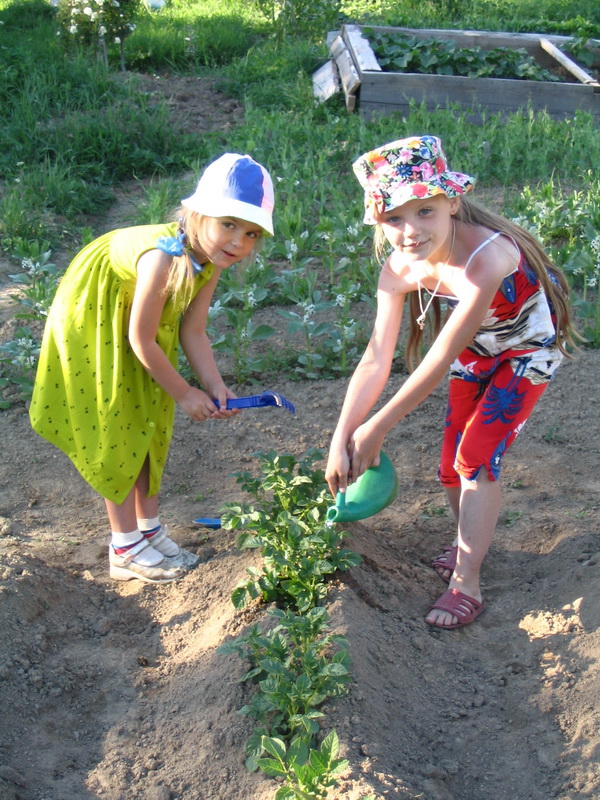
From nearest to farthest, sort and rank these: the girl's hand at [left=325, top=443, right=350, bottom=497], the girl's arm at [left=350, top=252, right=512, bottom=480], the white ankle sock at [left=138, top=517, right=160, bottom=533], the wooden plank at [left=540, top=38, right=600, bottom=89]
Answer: the girl's arm at [left=350, top=252, right=512, bottom=480], the girl's hand at [left=325, top=443, right=350, bottom=497], the white ankle sock at [left=138, top=517, right=160, bottom=533], the wooden plank at [left=540, top=38, right=600, bottom=89]

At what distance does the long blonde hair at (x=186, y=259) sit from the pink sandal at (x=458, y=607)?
1192 mm

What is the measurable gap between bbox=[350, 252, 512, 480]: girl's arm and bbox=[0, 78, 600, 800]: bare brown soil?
1.66ft

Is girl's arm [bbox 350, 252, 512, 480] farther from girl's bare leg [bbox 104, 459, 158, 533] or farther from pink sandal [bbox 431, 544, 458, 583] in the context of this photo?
girl's bare leg [bbox 104, 459, 158, 533]

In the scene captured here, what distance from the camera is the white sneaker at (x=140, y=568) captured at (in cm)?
286

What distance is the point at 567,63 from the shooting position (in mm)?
7559

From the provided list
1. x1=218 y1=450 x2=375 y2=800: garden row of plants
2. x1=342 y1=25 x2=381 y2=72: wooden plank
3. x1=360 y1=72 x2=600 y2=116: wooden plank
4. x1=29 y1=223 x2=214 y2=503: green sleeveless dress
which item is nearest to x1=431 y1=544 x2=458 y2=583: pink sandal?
x1=218 y1=450 x2=375 y2=800: garden row of plants

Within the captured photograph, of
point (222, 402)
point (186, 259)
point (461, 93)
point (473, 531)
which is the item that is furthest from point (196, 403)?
point (461, 93)

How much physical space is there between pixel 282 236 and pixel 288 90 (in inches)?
111

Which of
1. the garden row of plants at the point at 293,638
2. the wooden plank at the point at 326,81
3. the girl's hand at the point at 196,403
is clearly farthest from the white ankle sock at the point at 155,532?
the wooden plank at the point at 326,81

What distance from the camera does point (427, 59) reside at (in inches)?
292

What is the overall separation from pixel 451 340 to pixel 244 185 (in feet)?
2.30

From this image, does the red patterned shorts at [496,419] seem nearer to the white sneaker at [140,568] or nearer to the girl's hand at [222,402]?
the girl's hand at [222,402]

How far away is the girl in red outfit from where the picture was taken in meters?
2.22

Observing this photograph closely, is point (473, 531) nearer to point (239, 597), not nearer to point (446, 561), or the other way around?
point (446, 561)
